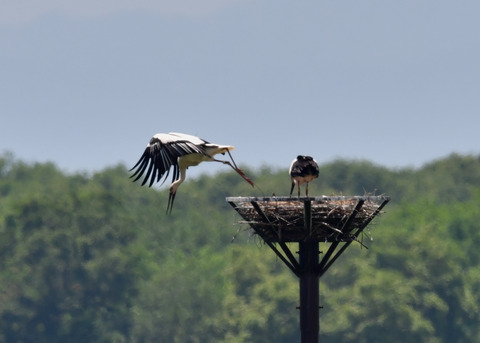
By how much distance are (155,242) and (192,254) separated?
374cm

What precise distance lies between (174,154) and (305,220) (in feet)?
9.24

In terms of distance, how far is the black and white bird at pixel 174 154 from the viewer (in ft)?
92.9

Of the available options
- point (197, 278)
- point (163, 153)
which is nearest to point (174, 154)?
point (163, 153)

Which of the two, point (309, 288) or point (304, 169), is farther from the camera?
point (304, 169)

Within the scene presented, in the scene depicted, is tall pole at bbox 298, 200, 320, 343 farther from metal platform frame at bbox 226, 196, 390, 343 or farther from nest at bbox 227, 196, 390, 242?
nest at bbox 227, 196, 390, 242

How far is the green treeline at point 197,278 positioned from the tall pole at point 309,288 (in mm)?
82304

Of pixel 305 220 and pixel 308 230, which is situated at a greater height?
pixel 305 220

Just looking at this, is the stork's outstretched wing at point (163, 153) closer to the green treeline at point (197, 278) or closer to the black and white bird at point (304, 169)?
the black and white bird at point (304, 169)

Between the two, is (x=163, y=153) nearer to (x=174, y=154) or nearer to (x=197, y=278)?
(x=174, y=154)

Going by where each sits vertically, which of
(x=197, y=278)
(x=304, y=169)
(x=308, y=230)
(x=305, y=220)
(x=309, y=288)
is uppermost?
(x=197, y=278)

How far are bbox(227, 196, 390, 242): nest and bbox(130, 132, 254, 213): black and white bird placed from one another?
1.16 metres

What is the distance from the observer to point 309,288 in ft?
95.3

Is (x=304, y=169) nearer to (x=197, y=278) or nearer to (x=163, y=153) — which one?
(x=163, y=153)

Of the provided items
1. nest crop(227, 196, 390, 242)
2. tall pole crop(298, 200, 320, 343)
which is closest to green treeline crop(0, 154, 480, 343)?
nest crop(227, 196, 390, 242)
